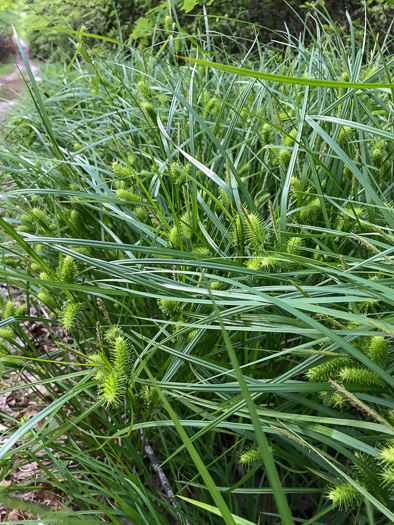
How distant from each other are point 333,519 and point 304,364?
0.38 metres

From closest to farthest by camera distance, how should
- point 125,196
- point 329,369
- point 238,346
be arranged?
point 329,369 < point 238,346 < point 125,196

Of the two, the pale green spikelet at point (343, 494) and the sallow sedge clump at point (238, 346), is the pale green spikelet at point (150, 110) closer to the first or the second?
the sallow sedge clump at point (238, 346)

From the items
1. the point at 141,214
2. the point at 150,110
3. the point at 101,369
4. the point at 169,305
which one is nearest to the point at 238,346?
the point at 169,305

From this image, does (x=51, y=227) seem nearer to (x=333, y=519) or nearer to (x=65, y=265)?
(x=65, y=265)

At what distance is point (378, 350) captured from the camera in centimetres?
60

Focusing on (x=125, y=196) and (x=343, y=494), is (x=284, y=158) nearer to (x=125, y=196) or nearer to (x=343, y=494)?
(x=125, y=196)

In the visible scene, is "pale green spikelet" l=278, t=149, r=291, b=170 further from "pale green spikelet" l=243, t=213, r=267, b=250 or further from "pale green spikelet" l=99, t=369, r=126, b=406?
"pale green spikelet" l=99, t=369, r=126, b=406

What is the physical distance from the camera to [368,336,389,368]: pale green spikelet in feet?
1.96

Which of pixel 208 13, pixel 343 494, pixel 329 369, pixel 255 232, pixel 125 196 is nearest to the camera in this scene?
pixel 343 494

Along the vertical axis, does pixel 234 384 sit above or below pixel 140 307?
above

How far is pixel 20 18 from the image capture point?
20.0 ft

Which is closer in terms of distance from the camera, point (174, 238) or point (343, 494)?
point (343, 494)

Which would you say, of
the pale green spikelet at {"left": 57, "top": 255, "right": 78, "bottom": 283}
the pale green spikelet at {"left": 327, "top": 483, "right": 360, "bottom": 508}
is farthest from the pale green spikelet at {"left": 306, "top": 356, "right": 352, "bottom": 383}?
the pale green spikelet at {"left": 57, "top": 255, "right": 78, "bottom": 283}

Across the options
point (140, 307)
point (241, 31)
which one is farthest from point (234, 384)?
point (241, 31)
